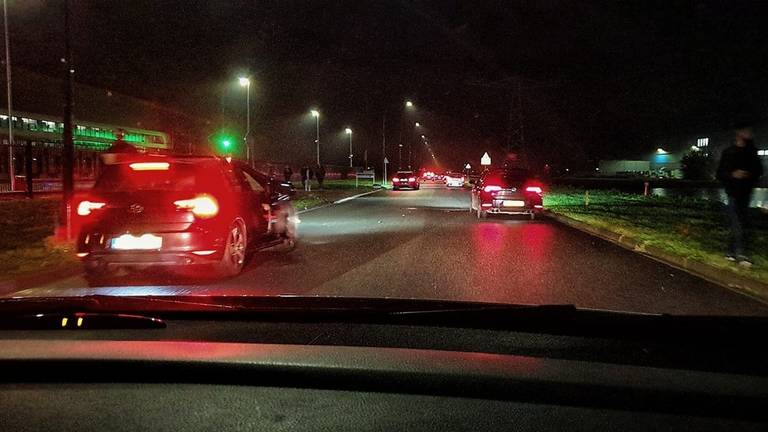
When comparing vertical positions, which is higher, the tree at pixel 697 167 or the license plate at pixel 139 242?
the tree at pixel 697 167

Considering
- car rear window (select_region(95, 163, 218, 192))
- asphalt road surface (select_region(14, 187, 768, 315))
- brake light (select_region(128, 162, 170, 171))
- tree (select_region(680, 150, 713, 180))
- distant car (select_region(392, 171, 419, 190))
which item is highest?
tree (select_region(680, 150, 713, 180))

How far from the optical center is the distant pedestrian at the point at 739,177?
422 inches

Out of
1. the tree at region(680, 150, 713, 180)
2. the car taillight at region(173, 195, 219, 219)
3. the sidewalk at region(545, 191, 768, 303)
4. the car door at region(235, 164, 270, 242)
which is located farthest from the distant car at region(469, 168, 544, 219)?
the tree at region(680, 150, 713, 180)

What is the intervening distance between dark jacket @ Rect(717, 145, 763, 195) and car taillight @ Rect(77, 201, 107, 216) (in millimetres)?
9066

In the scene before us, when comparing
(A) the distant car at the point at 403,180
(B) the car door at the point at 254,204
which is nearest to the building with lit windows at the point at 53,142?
(B) the car door at the point at 254,204

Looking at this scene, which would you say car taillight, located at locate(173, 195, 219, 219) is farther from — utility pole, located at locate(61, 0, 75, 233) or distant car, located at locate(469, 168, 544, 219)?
distant car, located at locate(469, 168, 544, 219)

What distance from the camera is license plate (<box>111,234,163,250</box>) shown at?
9.18 m

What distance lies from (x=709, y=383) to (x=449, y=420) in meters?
1.03

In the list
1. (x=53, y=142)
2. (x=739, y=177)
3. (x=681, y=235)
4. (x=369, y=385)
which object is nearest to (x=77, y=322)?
(x=369, y=385)

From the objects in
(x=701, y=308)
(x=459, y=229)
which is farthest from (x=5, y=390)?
(x=459, y=229)

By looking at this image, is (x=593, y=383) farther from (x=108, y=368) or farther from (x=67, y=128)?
(x=67, y=128)

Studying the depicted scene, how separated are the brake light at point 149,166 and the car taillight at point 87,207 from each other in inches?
25.3

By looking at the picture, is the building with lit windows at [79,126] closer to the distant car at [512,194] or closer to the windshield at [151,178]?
the distant car at [512,194]

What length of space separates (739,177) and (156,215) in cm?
847
